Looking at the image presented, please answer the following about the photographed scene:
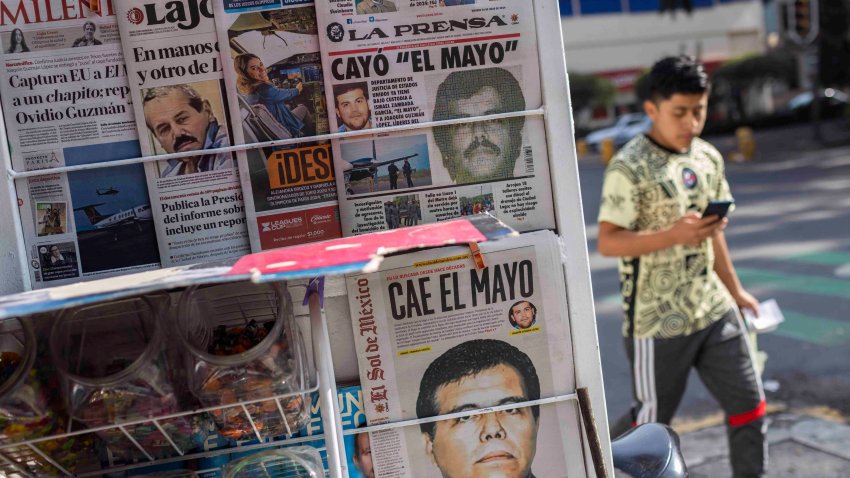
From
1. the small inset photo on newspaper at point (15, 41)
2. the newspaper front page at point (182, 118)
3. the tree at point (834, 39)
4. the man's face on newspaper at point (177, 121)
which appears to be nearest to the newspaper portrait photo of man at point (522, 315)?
the newspaper front page at point (182, 118)

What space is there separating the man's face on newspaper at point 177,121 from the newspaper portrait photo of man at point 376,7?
1.24ft

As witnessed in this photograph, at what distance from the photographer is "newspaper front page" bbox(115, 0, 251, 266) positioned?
1.71 meters

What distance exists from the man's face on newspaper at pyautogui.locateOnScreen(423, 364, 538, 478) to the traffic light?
22.1m

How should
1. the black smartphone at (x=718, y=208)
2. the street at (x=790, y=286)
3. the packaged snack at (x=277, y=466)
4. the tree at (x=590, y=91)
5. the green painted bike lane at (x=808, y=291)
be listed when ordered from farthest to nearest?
the tree at (x=590, y=91) → the green painted bike lane at (x=808, y=291) → the street at (x=790, y=286) → the black smartphone at (x=718, y=208) → the packaged snack at (x=277, y=466)

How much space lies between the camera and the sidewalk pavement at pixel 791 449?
164 inches

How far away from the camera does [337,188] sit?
179cm

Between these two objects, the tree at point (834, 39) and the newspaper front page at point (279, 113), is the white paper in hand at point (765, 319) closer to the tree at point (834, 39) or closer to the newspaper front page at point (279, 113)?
the newspaper front page at point (279, 113)

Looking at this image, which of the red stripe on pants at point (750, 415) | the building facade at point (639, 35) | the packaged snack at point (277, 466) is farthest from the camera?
the building facade at point (639, 35)

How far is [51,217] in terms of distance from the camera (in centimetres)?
173

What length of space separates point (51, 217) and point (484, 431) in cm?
100

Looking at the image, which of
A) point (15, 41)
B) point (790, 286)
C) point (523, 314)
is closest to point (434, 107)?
point (523, 314)

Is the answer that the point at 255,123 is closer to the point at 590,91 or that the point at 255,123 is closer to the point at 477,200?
the point at 477,200

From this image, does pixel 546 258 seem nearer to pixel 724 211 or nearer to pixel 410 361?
pixel 410 361

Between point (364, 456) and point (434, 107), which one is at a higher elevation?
point (434, 107)
